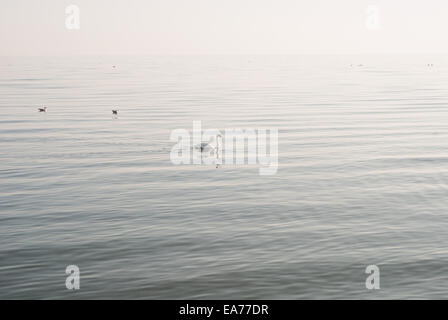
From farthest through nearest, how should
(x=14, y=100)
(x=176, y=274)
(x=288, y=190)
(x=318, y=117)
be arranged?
(x=14, y=100) → (x=318, y=117) → (x=288, y=190) → (x=176, y=274)

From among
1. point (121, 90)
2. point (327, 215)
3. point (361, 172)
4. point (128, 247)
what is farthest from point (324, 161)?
point (121, 90)

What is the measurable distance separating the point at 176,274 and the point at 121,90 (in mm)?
107454

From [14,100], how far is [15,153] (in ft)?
171

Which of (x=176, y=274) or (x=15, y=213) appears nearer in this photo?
(x=176, y=274)

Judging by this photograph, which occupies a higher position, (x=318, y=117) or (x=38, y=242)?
(x=318, y=117)

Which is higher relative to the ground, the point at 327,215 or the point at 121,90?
the point at 121,90

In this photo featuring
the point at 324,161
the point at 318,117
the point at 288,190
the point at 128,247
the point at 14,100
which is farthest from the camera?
the point at 14,100

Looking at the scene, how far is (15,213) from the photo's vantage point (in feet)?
125

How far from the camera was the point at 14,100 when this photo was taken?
10656 centimetres

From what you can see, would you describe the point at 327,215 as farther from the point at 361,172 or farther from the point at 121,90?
the point at 121,90

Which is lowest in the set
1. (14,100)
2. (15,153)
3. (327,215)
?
(327,215)
